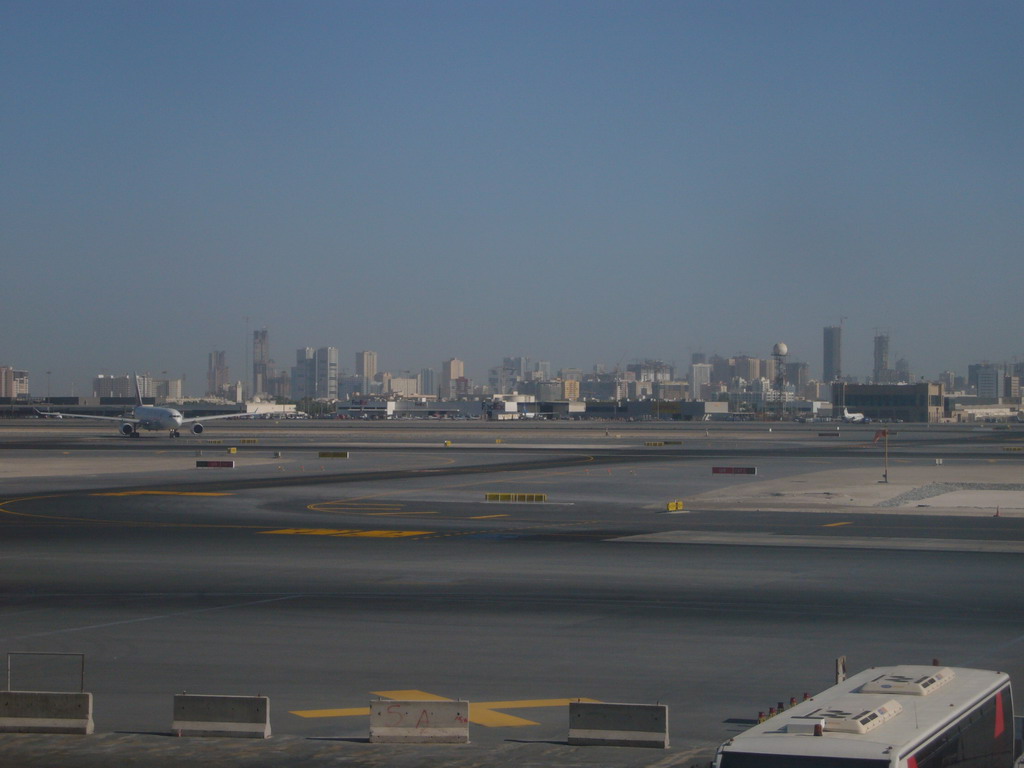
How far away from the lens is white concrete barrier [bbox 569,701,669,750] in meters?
13.6

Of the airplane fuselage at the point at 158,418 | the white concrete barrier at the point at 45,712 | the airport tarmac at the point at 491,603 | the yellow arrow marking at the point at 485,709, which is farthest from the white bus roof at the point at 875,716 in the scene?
the airplane fuselage at the point at 158,418

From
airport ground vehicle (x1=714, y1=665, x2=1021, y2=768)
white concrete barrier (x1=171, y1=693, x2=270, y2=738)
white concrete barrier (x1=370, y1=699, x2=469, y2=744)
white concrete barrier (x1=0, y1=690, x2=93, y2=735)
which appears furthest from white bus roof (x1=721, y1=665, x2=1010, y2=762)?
white concrete barrier (x1=0, y1=690, x2=93, y2=735)

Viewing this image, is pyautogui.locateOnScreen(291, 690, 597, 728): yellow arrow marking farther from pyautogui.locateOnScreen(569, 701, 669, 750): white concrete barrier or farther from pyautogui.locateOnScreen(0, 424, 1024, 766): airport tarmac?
pyautogui.locateOnScreen(569, 701, 669, 750): white concrete barrier

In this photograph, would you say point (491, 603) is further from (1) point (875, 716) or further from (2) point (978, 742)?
(1) point (875, 716)

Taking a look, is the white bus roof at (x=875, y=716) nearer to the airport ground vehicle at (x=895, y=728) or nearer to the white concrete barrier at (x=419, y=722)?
the airport ground vehicle at (x=895, y=728)

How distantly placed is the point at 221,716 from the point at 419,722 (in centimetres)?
252

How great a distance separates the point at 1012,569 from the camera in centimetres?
2830

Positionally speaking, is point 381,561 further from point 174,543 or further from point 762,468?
point 762,468

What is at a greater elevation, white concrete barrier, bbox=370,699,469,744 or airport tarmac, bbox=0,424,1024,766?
white concrete barrier, bbox=370,699,469,744

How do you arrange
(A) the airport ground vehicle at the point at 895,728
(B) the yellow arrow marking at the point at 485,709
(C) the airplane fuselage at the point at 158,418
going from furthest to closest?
(C) the airplane fuselage at the point at 158,418 → (B) the yellow arrow marking at the point at 485,709 → (A) the airport ground vehicle at the point at 895,728

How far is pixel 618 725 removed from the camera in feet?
45.2

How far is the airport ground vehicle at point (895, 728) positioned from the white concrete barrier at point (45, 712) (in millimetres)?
9119

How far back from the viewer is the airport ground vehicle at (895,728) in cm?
831

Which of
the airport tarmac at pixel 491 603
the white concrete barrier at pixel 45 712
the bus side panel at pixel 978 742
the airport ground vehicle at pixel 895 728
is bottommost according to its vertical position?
the airport tarmac at pixel 491 603
